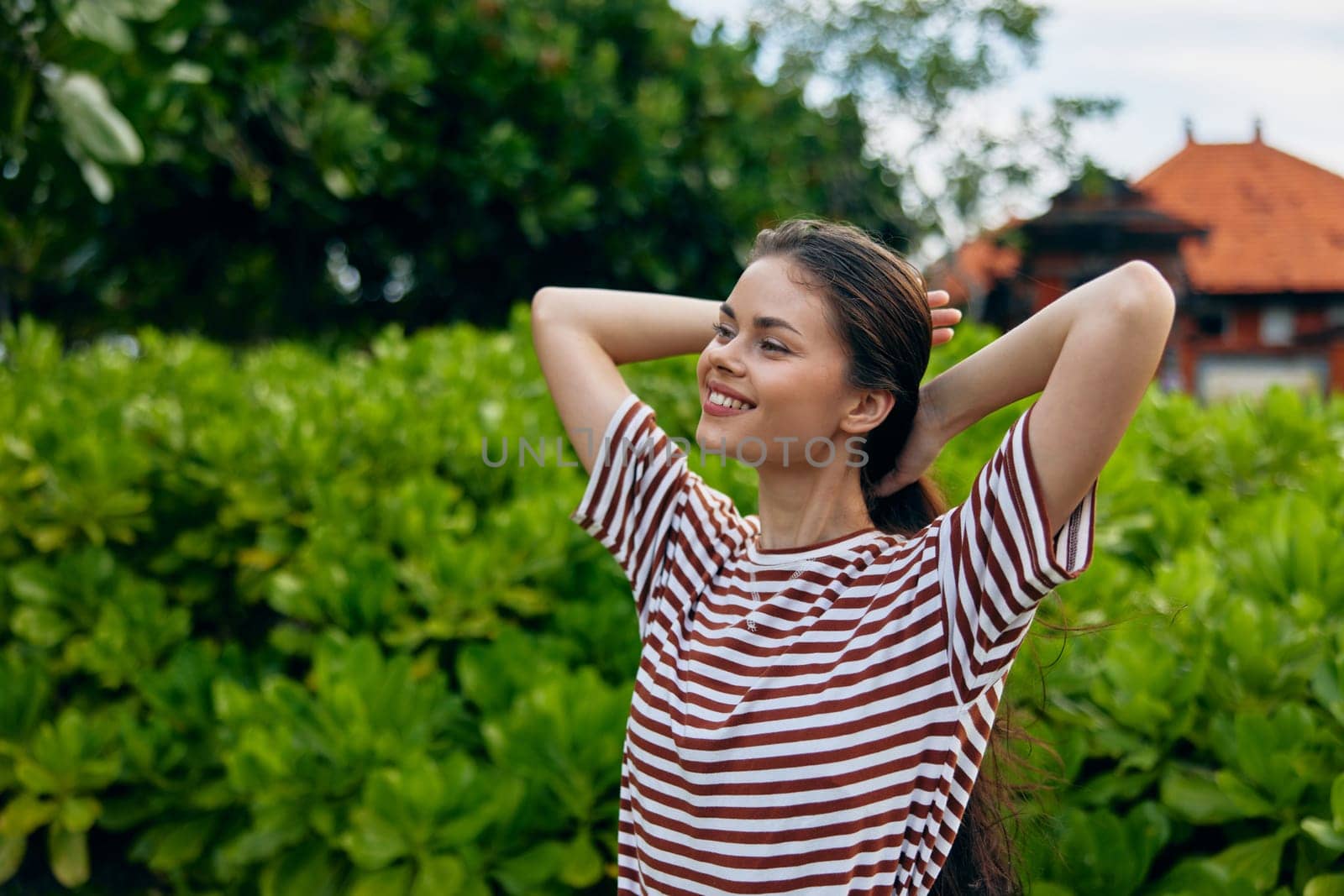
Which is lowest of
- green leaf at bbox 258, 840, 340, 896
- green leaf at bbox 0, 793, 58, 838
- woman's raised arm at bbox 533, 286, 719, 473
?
green leaf at bbox 0, 793, 58, 838

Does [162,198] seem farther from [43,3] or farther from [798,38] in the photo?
[798,38]

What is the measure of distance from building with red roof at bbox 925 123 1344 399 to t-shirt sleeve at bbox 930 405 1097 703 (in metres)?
14.8

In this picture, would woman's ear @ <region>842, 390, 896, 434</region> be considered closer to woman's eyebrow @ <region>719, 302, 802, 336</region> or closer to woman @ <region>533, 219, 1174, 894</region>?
woman @ <region>533, 219, 1174, 894</region>

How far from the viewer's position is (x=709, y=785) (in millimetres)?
1317

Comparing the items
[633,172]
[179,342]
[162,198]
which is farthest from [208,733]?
[633,172]

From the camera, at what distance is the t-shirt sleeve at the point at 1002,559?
117 centimetres

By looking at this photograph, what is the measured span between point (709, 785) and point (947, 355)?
1.98 m

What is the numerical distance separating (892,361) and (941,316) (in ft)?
0.50

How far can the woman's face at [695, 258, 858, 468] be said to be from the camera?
4.45ft

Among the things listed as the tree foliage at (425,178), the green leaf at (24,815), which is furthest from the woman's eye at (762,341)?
the tree foliage at (425,178)

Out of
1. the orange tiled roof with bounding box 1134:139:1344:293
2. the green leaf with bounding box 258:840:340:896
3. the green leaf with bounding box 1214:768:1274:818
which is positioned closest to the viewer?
Result: the green leaf with bounding box 1214:768:1274:818

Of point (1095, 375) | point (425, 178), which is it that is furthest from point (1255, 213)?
point (1095, 375)

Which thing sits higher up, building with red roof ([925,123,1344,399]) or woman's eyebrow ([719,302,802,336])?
woman's eyebrow ([719,302,802,336])

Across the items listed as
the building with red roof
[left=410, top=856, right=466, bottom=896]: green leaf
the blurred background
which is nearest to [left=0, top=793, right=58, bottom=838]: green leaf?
the blurred background
